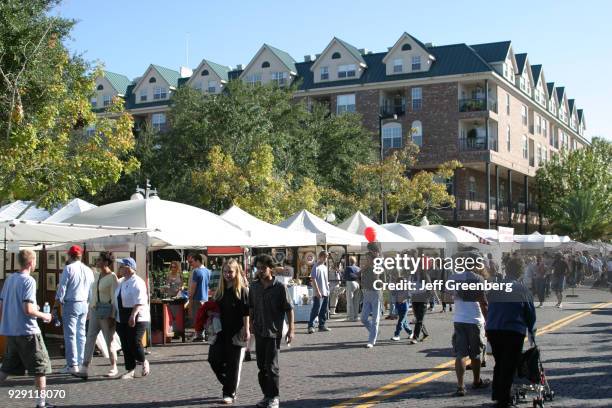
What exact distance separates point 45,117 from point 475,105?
128 ft

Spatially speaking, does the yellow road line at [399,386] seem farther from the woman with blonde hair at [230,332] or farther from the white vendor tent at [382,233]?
the white vendor tent at [382,233]

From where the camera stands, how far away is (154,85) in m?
65.8

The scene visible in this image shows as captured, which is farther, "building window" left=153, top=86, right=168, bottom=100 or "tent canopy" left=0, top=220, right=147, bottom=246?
"building window" left=153, top=86, right=168, bottom=100

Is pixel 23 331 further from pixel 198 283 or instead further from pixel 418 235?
pixel 418 235

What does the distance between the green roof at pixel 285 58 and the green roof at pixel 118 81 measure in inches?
639

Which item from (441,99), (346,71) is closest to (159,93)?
(346,71)

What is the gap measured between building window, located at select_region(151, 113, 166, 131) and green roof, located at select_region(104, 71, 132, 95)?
6.48 metres

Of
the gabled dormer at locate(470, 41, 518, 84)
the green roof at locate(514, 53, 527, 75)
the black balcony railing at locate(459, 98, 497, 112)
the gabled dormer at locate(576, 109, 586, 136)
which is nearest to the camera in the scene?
the black balcony railing at locate(459, 98, 497, 112)

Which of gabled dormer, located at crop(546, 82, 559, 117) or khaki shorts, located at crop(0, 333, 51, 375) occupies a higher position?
gabled dormer, located at crop(546, 82, 559, 117)

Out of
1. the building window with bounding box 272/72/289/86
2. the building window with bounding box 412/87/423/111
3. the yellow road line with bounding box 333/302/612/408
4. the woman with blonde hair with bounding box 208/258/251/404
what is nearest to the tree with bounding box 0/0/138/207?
the woman with blonde hair with bounding box 208/258/251/404

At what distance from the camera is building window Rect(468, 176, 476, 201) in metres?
55.8

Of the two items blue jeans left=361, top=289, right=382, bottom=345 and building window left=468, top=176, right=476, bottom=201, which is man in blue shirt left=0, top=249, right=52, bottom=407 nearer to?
blue jeans left=361, top=289, right=382, bottom=345

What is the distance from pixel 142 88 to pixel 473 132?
29.3 metres

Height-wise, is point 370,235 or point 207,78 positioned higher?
point 207,78
